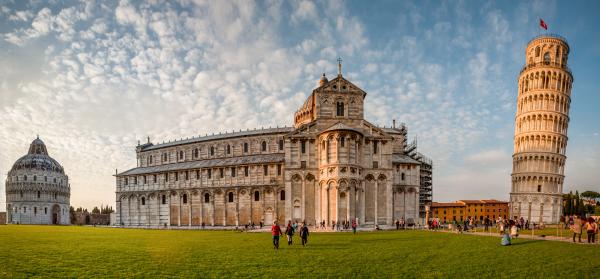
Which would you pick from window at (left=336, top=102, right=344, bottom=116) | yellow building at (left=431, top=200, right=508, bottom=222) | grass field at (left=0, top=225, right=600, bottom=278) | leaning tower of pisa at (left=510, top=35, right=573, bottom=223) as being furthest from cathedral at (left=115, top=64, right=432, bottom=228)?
yellow building at (left=431, top=200, right=508, bottom=222)

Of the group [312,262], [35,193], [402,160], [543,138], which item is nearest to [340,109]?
[402,160]

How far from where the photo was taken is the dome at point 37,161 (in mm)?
96688

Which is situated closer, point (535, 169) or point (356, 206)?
point (356, 206)

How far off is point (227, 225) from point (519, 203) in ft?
159

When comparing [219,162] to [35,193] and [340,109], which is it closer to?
[340,109]

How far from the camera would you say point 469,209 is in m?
109

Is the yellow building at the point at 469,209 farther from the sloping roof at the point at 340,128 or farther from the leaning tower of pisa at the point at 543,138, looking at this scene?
the sloping roof at the point at 340,128

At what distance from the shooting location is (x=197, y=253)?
17.0 metres

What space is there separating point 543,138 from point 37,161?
11414cm

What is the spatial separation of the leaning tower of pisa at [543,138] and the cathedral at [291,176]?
15.5m

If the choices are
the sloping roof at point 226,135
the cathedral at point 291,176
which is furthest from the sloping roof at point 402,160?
the sloping roof at point 226,135

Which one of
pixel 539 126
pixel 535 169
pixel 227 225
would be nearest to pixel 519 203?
pixel 535 169

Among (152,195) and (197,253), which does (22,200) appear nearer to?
(152,195)

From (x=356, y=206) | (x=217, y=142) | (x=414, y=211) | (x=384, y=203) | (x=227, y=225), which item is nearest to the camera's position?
(x=356, y=206)
